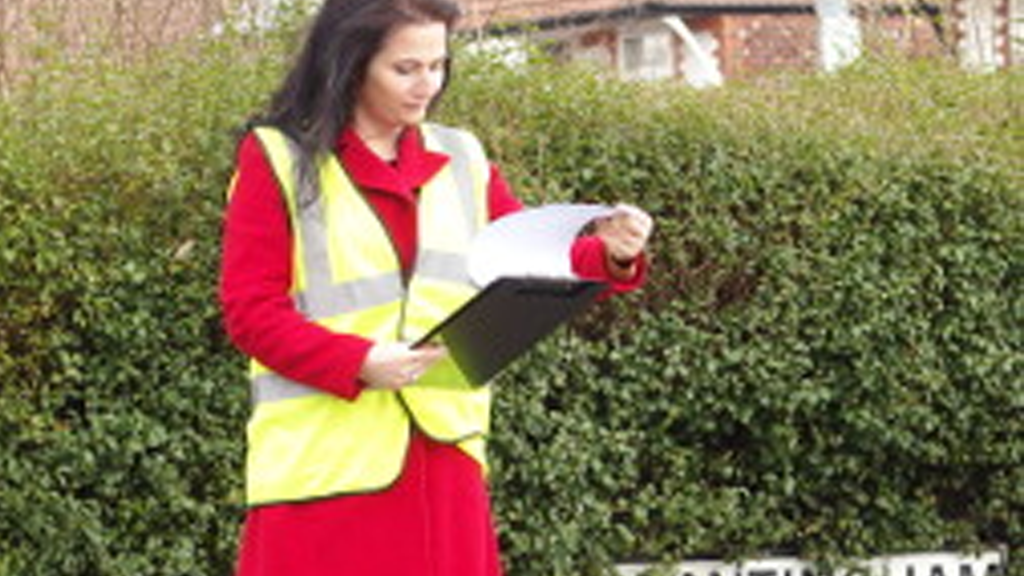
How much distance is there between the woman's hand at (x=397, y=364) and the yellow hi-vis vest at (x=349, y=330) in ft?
0.19

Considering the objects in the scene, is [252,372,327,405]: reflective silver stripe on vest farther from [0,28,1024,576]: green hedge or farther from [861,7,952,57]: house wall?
[861,7,952,57]: house wall

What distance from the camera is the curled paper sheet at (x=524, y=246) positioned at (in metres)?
3.82

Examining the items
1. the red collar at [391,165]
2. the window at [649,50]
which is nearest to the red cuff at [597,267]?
the red collar at [391,165]

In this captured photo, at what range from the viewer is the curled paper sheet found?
12.5ft

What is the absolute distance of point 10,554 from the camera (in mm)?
5586

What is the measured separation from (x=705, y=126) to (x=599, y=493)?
118 centimetres

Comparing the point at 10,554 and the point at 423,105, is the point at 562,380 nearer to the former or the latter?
the point at 10,554

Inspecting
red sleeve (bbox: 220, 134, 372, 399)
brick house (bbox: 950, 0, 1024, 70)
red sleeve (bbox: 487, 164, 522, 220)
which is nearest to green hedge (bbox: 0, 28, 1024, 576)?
red sleeve (bbox: 487, 164, 522, 220)

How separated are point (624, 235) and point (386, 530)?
675 mm

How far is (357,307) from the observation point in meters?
3.93

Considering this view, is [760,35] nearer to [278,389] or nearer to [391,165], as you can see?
[391,165]

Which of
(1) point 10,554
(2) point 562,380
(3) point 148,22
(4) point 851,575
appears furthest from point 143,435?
(3) point 148,22

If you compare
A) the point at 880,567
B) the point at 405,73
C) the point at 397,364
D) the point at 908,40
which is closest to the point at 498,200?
the point at 405,73

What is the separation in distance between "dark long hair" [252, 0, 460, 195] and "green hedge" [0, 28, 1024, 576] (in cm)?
177
